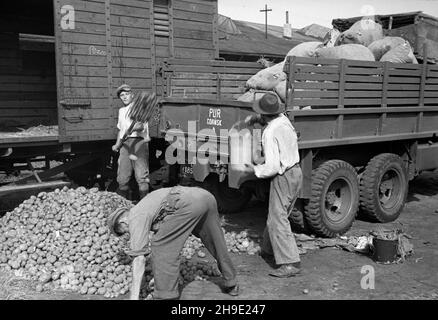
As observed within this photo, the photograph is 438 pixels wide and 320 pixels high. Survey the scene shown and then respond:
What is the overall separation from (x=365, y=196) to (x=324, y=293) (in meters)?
2.54

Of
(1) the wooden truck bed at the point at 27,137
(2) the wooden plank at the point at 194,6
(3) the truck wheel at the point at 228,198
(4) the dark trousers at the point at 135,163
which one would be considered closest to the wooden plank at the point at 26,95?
(1) the wooden truck bed at the point at 27,137

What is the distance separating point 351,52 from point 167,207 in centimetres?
437

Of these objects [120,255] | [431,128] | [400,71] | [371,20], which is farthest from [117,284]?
[371,20]

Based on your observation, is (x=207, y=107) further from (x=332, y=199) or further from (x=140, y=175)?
(x=332, y=199)

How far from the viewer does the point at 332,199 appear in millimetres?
6680

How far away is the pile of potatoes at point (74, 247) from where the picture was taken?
4.95 meters

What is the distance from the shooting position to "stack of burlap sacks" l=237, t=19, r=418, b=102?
717cm

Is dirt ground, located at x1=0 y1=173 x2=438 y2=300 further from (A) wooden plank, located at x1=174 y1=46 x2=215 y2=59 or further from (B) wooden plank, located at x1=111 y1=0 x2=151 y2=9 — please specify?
(B) wooden plank, located at x1=111 y1=0 x2=151 y2=9

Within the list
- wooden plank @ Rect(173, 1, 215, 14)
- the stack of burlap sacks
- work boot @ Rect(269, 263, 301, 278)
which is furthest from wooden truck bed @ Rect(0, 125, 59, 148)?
work boot @ Rect(269, 263, 301, 278)

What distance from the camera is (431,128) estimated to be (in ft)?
26.4

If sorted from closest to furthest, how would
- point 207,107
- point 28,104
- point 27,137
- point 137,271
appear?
point 137,271
point 207,107
point 27,137
point 28,104

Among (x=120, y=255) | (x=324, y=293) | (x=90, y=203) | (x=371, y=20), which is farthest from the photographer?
(x=371, y=20)

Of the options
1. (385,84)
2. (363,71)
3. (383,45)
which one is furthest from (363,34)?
(363,71)
